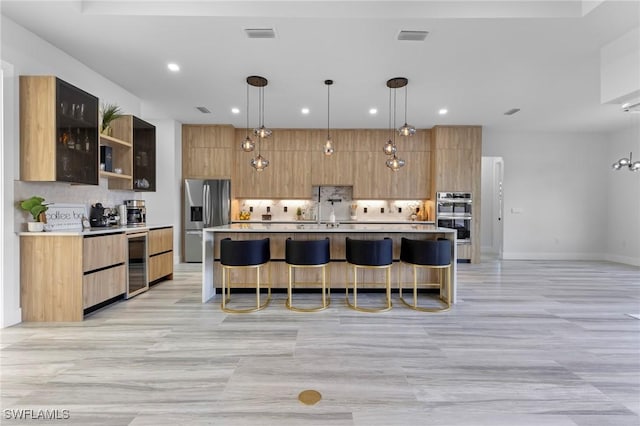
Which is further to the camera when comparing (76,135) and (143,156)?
(143,156)

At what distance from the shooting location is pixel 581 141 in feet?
25.1

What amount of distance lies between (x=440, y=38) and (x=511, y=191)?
5618 millimetres

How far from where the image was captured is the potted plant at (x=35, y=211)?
3175 millimetres

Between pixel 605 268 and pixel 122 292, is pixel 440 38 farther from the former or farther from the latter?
pixel 605 268

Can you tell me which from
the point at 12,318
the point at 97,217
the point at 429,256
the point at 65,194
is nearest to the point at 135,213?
the point at 97,217

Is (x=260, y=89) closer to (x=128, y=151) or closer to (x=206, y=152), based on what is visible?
(x=128, y=151)

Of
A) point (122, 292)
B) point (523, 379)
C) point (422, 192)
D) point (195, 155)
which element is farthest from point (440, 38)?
point (195, 155)

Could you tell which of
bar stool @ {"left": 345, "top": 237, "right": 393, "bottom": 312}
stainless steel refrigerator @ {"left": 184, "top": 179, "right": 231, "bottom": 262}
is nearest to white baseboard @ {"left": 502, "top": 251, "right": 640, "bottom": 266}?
bar stool @ {"left": 345, "top": 237, "right": 393, "bottom": 312}

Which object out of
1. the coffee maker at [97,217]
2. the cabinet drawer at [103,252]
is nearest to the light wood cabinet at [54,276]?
the cabinet drawer at [103,252]

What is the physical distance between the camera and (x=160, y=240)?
16.3ft

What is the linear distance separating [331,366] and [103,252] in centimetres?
292

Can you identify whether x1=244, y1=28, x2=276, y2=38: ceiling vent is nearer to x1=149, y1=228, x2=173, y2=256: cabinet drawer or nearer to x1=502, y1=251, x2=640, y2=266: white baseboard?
x1=149, y1=228, x2=173, y2=256: cabinet drawer

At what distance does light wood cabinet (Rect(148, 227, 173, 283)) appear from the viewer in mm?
4734

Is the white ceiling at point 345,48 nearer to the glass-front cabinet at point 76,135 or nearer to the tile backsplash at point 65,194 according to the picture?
the glass-front cabinet at point 76,135
